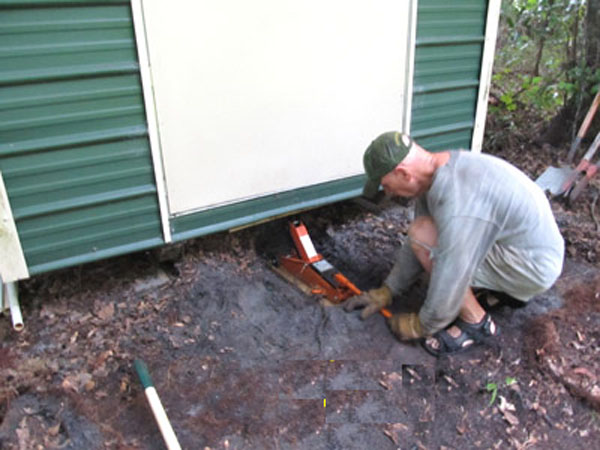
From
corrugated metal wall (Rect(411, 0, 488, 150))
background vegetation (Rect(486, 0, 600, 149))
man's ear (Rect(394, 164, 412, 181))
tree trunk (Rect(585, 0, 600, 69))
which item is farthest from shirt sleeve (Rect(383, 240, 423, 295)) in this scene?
tree trunk (Rect(585, 0, 600, 69))

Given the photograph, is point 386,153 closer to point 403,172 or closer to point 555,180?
point 403,172

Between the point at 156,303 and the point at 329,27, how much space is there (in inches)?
72.8

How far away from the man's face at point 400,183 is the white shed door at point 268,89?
91 centimetres

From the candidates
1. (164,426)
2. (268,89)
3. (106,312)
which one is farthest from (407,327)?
(106,312)

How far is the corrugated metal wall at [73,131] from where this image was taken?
220cm

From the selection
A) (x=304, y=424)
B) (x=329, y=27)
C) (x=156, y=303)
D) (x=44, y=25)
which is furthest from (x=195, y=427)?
(x=329, y=27)

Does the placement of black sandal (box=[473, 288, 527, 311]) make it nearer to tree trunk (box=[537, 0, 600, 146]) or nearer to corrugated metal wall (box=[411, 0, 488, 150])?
corrugated metal wall (box=[411, 0, 488, 150])

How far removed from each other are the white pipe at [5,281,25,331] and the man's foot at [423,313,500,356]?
2095 mm

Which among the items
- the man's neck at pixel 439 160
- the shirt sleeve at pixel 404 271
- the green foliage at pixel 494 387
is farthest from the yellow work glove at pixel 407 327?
the man's neck at pixel 439 160

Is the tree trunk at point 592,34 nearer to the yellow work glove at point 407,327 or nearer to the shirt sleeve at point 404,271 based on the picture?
the shirt sleeve at point 404,271

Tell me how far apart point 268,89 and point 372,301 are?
4.25ft

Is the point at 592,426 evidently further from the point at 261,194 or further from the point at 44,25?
the point at 44,25

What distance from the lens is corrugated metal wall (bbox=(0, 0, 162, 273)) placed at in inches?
86.6

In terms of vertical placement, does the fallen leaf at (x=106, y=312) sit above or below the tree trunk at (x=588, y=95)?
below
